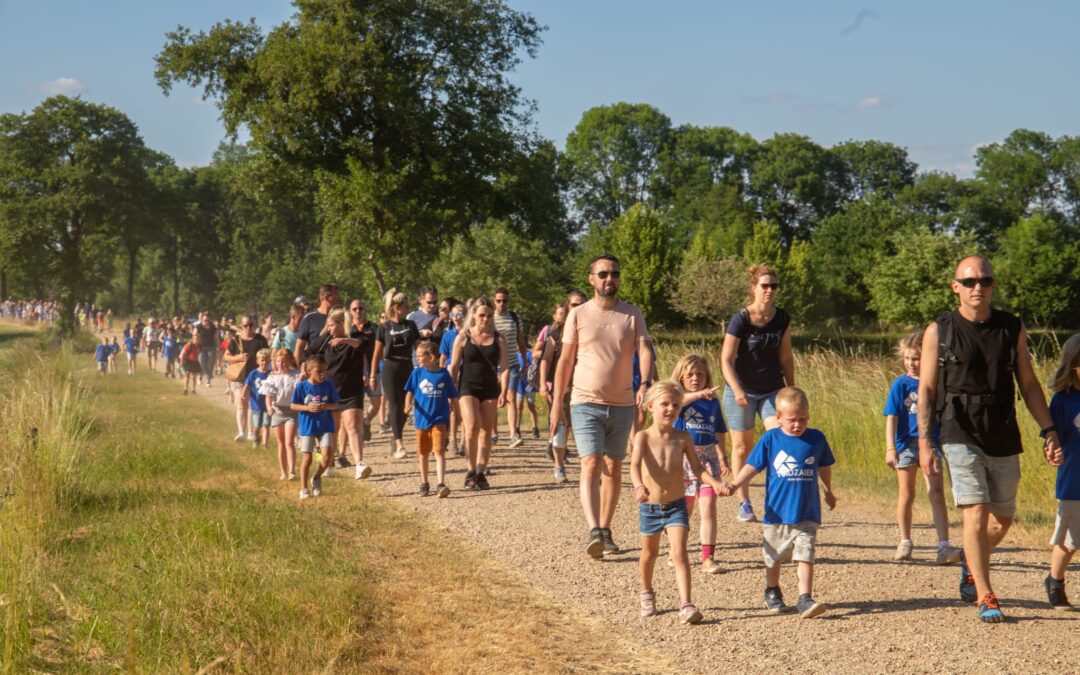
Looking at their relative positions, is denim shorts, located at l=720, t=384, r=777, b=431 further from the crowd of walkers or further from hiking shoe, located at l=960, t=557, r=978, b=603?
hiking shoe, located at l=960, t=557, r=978, b=603

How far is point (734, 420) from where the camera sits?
8141 millimetres

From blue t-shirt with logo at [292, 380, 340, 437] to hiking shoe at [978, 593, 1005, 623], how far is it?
6.72 m

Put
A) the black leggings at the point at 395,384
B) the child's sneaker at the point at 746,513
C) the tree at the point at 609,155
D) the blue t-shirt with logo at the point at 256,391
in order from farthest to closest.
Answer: the tree at the point at 609,155, the blue t-shirt with logo at the point at 256,391, the black leggings at the point at 395,384, the child's sneaker at the point at 746,513

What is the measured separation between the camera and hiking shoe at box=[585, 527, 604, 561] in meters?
7.57

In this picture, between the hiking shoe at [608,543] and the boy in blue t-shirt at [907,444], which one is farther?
the hiking shoe at [608,543]

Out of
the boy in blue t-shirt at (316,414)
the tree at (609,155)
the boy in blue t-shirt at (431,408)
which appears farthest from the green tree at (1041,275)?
the boy in blue t-shirt at (316,414)

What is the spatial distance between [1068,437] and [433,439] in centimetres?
603

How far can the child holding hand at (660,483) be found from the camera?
20.5 feet

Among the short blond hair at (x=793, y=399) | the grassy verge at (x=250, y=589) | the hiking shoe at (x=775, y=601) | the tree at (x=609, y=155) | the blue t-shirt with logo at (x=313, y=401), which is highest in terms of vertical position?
the tree at (x=609, y=155)

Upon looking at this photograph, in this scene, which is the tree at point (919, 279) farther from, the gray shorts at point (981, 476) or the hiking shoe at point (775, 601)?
the hiking shoe at point (775, 601)

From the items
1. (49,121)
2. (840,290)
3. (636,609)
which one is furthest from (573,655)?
(840,290)

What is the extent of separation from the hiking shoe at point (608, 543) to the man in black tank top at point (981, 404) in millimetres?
2444

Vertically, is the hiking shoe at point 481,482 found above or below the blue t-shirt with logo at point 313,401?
below

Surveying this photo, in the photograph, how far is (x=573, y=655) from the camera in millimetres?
5633
